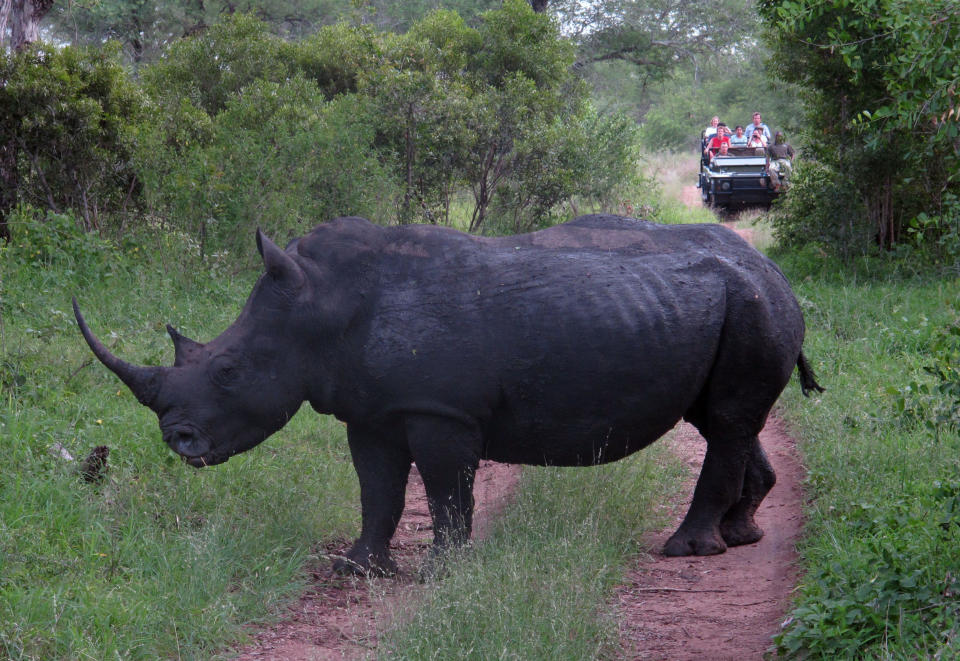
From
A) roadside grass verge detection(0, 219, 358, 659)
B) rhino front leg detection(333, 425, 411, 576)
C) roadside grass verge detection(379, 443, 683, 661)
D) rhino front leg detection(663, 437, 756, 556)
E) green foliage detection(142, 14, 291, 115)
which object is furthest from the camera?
green foliage detection(142, 14, 291, 115)

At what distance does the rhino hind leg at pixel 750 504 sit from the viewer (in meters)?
5.96

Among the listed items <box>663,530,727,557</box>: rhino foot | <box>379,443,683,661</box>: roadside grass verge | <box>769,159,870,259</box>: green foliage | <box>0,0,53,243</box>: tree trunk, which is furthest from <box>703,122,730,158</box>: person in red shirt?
<box>663,530,727,557</box>: rhino foot

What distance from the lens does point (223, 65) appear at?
1462 centimetres

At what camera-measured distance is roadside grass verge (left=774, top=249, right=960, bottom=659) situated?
3994 mm

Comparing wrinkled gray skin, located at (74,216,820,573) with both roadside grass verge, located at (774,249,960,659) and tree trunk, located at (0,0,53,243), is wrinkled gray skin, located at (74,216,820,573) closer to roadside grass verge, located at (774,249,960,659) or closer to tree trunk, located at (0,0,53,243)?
roadside grass verge, located at (774,249,960,659)

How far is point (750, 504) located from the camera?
6031mm

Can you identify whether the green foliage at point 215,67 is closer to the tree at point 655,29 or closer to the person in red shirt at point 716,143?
the tree at point 655,29

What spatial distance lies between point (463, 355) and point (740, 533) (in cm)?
205

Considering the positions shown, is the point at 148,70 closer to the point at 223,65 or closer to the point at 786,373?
the point at 223,65

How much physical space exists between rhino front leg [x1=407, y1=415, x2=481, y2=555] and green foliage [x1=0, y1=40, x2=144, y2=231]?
6351 mm

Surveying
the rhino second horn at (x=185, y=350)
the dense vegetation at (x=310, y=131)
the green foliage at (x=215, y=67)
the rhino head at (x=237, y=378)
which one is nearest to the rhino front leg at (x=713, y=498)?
the rhino head at (x=237, y=378)

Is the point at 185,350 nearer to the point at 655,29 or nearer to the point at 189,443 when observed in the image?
the point at 189,443

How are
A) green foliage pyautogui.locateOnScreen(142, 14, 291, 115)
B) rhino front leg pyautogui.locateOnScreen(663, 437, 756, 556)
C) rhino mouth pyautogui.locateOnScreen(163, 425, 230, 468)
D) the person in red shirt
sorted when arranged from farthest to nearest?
the person in red shirt → green foliage pyautogui.locateOnScreen(142, 14, 291, 115) → rhino front leg pyautogui.locateOnScreen(663, 437, 756, 556) → rhino mouth pyautogui.locateOnScreen(163, 425, 230, 468)

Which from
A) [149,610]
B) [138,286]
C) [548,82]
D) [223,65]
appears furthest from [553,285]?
[548,82]
